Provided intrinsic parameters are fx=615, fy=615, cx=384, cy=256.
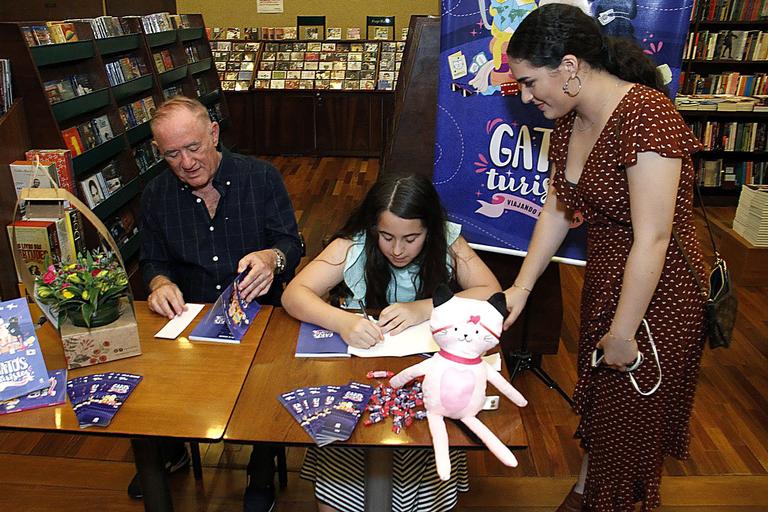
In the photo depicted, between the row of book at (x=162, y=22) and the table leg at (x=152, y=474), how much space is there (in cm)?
346

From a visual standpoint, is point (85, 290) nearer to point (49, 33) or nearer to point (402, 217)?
point (402, 217)

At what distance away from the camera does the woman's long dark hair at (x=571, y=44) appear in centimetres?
141

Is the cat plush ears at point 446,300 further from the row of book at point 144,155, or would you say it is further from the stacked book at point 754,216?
the stacked book at point 754,216

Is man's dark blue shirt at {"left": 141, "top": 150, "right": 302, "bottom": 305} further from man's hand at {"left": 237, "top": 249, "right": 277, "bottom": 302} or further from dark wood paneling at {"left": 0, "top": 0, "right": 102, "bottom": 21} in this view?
dark wood paneling at {"left": 0, "top": 0, "right": 102, "bottom": 21}

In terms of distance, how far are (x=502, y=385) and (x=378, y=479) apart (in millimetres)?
380

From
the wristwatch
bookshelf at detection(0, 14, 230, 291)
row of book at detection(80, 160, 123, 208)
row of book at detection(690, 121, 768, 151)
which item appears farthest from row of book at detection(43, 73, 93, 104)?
row of book at detection(690, 121, 768, 151)

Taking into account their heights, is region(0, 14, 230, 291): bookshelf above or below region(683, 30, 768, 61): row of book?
below

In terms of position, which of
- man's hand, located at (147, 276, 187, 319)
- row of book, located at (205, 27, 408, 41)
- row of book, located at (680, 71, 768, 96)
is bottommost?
man's hand, located at (147, 276, 187, 319)

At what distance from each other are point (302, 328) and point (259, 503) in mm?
696

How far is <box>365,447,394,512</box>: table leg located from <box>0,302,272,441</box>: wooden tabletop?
13.3 inches

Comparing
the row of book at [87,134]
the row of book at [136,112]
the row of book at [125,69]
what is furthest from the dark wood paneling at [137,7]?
the row of book at [87,134]

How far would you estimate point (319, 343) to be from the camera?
1.57 m

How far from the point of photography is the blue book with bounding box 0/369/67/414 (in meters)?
1.31

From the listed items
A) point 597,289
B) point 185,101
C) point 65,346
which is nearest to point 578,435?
point 597,289
